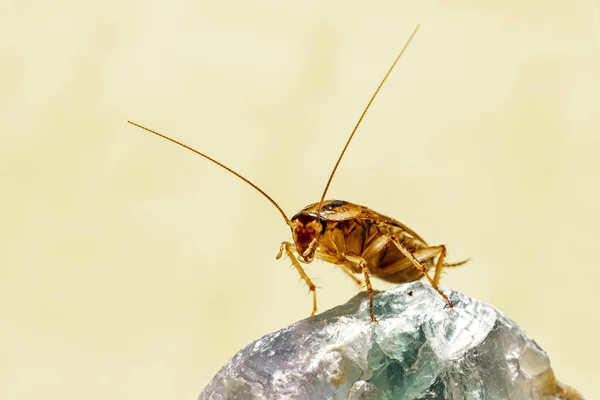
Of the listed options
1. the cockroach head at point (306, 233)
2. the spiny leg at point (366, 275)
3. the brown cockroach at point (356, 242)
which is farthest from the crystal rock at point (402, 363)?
the cockroach head at point (306, 233)

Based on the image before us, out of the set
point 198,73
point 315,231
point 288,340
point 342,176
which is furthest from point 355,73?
point 288,340

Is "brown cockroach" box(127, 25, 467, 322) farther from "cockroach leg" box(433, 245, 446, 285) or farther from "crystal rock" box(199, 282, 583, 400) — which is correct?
"crystal rock" box(199, 282, 583, 400)

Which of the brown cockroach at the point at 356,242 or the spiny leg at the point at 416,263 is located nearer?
the spiny leg at the point at 416,263

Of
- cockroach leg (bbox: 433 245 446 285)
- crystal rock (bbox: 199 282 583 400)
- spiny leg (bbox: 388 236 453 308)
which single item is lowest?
crystal rock (bbox: 199 282 583 400)

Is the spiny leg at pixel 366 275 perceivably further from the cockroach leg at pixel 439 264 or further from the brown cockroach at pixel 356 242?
the cockroach leg at pixel 439 264

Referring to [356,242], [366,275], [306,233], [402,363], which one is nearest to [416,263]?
[366,275]

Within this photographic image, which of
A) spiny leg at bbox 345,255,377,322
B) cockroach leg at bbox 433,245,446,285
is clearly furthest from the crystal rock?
cockroach leg at bbox 433,245,446,285

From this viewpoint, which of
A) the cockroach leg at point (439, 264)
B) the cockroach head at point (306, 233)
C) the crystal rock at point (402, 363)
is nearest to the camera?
the crystal rock at point (402, 363)

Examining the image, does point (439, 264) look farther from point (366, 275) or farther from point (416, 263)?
point (366, 275)
